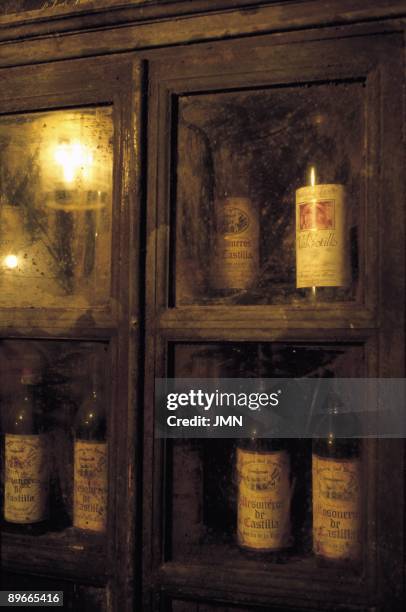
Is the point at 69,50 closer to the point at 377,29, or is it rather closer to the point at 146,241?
the point at 146,241

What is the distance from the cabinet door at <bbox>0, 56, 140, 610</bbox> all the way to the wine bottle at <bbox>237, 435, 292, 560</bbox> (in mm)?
182

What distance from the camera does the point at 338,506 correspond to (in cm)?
87

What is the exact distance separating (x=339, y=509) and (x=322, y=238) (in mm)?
420

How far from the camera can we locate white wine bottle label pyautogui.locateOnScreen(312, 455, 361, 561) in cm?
87

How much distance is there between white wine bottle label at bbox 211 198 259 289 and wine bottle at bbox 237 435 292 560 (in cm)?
29

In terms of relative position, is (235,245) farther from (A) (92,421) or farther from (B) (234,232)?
(A) (92,421)

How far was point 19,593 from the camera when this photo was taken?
3.27ft

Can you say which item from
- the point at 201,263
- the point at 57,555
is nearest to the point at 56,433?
the point at 57,555

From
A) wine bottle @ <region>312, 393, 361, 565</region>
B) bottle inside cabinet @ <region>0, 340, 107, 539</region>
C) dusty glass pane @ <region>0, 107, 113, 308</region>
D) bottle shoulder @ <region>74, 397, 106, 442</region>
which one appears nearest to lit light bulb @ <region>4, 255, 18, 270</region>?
dusty glass pane @ <region>0, 107, 113, 308</region>

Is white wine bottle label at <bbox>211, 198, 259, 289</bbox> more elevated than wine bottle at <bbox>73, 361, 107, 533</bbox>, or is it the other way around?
white wine bottle label at <bbox>211, 198, 259, 289</bbox>

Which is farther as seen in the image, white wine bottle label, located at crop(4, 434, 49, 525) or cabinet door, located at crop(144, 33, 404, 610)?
white wine bottle label, located at crop(4, 434, 49, 525)

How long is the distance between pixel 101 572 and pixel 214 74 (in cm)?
83

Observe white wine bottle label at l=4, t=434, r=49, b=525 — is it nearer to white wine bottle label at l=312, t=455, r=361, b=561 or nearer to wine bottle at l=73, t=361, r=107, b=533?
wine bottle at l=73, t=361, r=107, b=533

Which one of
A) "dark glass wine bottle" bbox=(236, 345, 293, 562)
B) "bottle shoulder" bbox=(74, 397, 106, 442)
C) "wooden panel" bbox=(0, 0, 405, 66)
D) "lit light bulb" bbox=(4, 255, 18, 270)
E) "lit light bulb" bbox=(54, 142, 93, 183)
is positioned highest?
"wooden panel" bbox=(0, 0, 405, 66)
